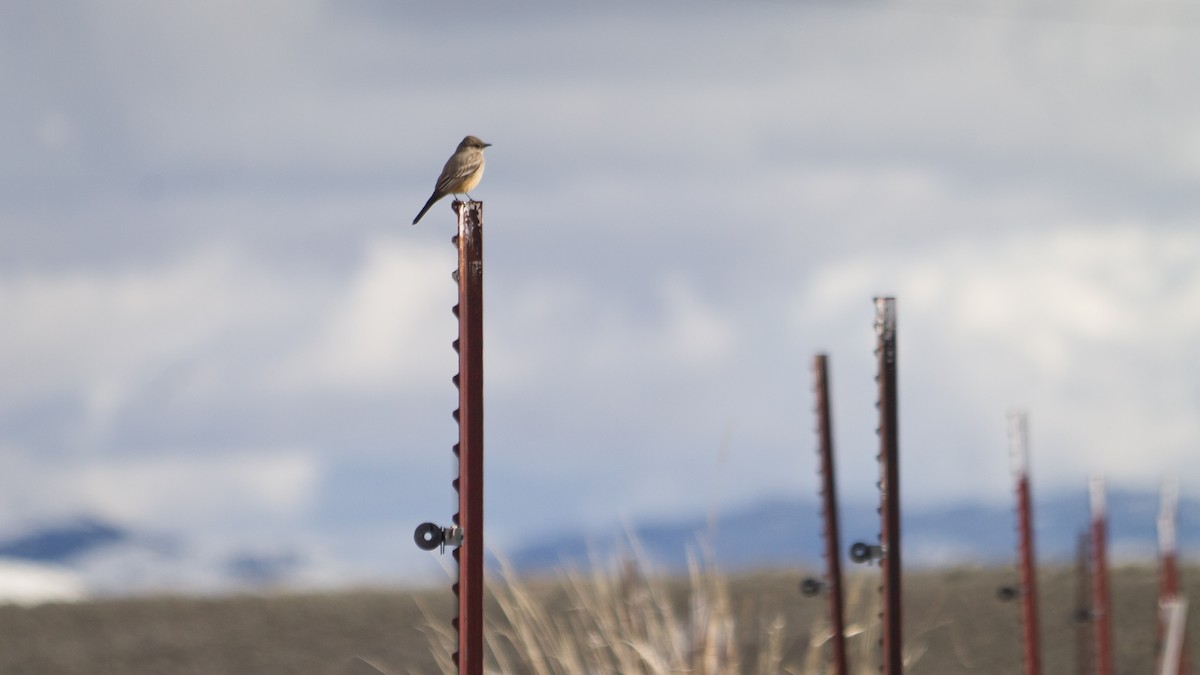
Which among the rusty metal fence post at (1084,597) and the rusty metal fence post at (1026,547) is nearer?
the rusty metal fence post at (1026,547)

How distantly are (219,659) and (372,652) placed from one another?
2.34 meters

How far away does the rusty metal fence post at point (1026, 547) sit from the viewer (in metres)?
13.7

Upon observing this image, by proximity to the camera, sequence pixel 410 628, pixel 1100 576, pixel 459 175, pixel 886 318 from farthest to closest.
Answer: pixel 410 628 → pixel 1100 576 → pixel 459 175 → pixel 886 318

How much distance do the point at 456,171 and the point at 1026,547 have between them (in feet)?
18.3

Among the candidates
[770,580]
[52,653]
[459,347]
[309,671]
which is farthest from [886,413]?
[770,580]

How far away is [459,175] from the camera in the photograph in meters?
11.1

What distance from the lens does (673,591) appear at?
3278 cm

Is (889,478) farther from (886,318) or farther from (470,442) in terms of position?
(470,442)

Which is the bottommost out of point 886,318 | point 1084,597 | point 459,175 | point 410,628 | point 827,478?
point 410,628

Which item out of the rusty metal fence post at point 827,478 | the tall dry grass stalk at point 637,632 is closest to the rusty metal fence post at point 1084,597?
the tall dry grass stalk at point 637,632

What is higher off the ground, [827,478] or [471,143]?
[471,143]

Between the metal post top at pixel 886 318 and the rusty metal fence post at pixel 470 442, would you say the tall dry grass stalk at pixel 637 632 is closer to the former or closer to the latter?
the metal post top at pixel 886 318

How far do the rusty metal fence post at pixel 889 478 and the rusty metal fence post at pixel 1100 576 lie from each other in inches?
276

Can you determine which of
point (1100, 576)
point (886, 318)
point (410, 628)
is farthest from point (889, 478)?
point (410, 628)
